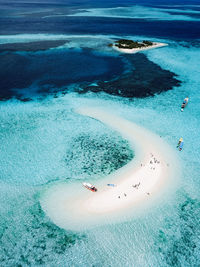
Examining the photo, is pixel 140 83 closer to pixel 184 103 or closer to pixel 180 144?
pixel 184 103

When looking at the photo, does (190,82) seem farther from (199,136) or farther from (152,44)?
(152,44)

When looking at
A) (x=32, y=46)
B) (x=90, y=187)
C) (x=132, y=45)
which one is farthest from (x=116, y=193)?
(x=32, y=46)

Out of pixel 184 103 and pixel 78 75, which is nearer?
pixel 184 103

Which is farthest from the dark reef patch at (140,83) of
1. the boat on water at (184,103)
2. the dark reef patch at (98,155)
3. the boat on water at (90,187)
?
the boat on water at (90,187)

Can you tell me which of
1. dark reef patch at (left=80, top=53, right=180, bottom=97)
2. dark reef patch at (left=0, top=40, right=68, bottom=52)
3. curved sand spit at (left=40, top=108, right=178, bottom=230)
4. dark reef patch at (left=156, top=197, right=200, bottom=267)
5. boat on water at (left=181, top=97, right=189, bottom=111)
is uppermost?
dark reef patch at (left=0, top=40, right=68, bottom=52)

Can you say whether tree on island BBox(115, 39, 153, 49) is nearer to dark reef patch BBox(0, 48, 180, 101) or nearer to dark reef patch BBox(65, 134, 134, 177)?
dark reef patch BBox(0, 48, 180, 101)

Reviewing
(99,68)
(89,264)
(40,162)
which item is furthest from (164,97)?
(89,264)

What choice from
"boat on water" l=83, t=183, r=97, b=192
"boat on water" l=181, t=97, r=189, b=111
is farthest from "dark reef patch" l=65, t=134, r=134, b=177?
"boat on water" l=181, t=97, r=189, b=111
